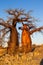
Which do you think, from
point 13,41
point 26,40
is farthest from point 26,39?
point 13,41

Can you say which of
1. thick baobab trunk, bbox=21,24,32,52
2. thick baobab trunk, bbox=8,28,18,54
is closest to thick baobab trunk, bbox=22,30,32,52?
thick baobab trunk, bbox=21,24,32,52

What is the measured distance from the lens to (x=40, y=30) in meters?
→ 19.2

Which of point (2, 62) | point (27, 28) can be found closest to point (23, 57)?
point (2, 62)

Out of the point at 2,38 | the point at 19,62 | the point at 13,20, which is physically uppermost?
the point at 13,20

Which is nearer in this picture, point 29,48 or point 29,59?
point 29,59

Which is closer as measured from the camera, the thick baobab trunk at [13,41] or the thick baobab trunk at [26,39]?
the thick baobab trunk at [26,39]

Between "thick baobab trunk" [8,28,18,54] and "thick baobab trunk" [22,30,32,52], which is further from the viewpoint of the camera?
"thick baobab trunk" [8,28,18,54]

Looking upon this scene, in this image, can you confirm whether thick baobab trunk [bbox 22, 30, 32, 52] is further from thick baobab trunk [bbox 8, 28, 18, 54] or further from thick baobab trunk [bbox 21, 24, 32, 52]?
thick baobab trunk [bbox 8, 28, 18, 54]

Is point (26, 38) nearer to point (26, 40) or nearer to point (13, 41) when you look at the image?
point (26, 40)

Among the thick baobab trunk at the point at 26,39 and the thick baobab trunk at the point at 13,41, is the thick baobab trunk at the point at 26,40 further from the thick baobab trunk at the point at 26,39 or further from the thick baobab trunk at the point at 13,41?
the thick baobab trunk at the point at 13,41

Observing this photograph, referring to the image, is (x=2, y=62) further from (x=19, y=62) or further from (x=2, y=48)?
(x=2, y=48)

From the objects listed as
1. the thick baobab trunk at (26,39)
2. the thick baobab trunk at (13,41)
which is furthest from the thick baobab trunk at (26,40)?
the thick baobab trunk at (13,41)

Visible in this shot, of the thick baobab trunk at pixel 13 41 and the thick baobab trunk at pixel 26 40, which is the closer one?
the thick baobab trunk at pixel 26 40

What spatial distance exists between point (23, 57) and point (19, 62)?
1228 millimetres
